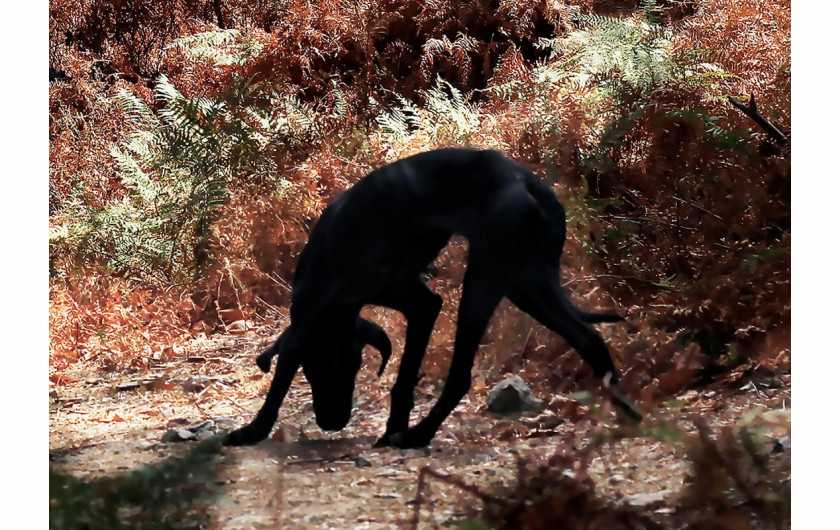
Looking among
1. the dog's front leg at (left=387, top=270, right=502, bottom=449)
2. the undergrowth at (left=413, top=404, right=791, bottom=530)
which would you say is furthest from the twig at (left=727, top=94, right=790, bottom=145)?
the undergrowth at (left=413, top=404, right=791, bottom=530)

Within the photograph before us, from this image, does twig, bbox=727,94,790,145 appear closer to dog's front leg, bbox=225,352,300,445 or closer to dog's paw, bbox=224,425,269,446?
dog's front leg, bbox=225,352,300,445

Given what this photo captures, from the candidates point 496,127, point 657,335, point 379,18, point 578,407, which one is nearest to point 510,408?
point 578,407

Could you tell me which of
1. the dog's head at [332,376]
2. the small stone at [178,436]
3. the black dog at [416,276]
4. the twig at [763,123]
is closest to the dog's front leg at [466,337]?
the black dog at [416,276]

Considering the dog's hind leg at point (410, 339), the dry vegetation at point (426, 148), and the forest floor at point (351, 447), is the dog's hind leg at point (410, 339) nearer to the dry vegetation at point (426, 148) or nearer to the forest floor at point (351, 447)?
the forest floor at point (351, 447)

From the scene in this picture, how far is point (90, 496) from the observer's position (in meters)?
2.48

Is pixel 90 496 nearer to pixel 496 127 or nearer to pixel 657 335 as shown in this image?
pixel 657 335

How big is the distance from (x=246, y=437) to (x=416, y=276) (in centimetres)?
73

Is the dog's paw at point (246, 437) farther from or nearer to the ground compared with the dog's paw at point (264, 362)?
nearer to the ground

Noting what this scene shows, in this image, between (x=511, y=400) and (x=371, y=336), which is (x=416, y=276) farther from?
(x=511, y=400)

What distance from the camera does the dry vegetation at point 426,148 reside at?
A: 3707 mm

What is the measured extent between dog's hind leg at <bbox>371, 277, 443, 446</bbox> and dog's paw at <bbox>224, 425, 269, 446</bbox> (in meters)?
0.37

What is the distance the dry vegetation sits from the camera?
3.71m

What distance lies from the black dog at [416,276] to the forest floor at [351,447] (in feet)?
0.47

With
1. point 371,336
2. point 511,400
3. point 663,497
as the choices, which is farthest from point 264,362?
point 663,497
